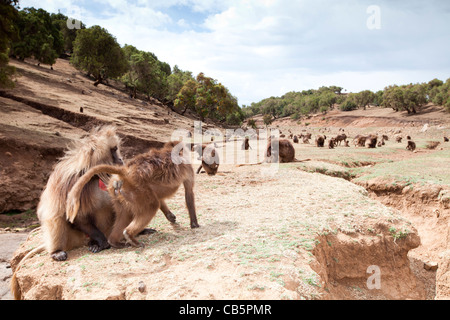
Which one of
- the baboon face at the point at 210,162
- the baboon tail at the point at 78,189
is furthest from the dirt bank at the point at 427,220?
the baboon tail at the point at 78,189

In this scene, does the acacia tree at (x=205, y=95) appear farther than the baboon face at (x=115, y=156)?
Yes

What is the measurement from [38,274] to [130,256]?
3.86ft

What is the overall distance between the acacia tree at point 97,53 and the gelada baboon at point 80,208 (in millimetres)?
38890

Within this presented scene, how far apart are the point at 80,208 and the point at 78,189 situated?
618mm

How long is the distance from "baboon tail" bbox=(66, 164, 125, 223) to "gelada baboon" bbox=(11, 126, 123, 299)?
10.6 inches

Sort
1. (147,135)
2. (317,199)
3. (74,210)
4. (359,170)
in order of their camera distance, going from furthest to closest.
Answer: (147,135), (359,170), (317,199), (74,210)

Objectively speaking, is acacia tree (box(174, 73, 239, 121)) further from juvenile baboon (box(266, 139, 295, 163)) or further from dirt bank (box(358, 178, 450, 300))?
dirt bank (box(358, 178, 450, 300))

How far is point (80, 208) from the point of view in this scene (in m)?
4.23

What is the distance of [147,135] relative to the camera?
23.3 metres

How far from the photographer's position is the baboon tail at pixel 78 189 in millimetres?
3766

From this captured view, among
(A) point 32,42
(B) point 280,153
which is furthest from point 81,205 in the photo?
(A) point 32,42

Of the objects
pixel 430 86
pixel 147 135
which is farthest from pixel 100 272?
pixel 430 86

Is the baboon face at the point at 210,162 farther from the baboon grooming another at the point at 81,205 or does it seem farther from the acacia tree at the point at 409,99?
the acacia tree at the point at 409,99
